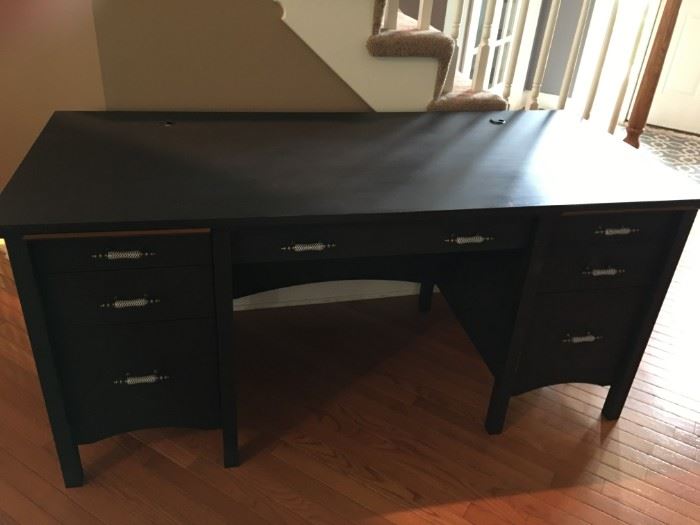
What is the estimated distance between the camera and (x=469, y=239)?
143 centimetres

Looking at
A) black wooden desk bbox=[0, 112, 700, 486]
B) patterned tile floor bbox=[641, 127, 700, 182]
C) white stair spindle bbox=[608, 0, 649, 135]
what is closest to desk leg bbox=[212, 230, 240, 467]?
black wooden desk bbox=[0, 112, 700, 486]

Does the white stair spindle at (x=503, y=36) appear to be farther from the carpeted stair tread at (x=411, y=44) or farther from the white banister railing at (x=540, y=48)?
the carpeted stair tread at (x=411, y=44)

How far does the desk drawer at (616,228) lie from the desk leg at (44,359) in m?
1.14

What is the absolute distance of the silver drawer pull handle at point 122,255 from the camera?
1252mm

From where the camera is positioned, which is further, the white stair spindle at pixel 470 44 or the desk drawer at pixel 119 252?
the white stair spindle at pixel 470 44

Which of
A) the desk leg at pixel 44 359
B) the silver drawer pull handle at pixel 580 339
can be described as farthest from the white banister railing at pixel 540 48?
the desk leg at pixel 44 359

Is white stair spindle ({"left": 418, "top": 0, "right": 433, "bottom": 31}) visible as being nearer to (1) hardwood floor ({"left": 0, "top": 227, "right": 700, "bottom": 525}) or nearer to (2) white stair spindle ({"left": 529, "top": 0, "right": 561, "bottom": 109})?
(2) white stair spindle ({"left": 529, "top": 0, "right": 561, "bottom": 109})

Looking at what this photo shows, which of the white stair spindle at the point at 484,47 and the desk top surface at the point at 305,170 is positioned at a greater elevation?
the white stair spindle at the point at 484,47

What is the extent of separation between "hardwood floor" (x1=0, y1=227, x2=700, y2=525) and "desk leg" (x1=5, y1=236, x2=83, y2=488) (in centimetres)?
9

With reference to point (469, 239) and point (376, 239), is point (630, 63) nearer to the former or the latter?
point (469, 239)

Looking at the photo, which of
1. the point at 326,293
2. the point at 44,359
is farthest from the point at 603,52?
the point at 44,359

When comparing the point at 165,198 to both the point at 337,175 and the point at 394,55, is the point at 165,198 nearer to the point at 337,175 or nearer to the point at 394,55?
the point at 337,175

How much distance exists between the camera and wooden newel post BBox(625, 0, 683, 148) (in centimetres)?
282

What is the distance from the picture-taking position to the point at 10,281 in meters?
2.28
